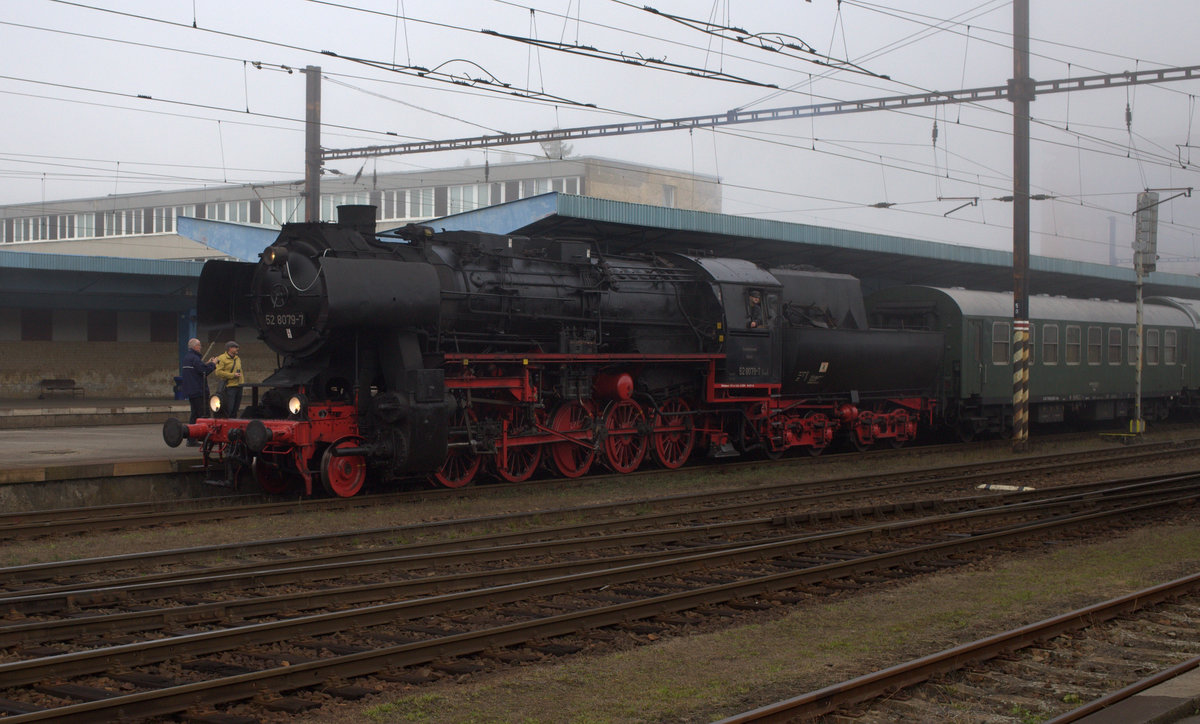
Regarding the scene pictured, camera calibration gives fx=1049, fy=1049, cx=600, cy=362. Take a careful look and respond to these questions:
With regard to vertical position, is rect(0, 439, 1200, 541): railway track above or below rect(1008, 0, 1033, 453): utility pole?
below

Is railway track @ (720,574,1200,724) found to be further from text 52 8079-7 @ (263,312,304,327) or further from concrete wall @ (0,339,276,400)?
concrete wall @ (0,339,276,400)

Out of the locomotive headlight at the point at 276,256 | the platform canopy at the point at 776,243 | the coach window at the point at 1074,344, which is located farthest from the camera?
the coach window at the point at 1074,344

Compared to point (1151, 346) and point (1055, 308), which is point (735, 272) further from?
point (1151, 346)

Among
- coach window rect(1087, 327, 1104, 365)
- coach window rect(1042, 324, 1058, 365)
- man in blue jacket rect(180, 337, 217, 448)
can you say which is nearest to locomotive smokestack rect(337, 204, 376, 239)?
man in blue jacket rect(180, 337, 217, 448)

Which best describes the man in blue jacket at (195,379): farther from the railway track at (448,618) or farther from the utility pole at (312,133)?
the railway track at (448,618)

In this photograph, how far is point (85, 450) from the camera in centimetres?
1566

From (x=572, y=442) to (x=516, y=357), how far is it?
2051 millimetres

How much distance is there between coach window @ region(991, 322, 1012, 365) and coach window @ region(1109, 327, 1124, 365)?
4376mm

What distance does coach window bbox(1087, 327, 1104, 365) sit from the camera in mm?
24656

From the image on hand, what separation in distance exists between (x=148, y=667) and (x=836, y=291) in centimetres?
1553

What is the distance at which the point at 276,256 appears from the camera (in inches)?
502

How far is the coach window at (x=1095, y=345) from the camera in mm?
24656

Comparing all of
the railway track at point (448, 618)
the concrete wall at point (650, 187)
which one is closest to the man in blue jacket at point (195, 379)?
the railway track at point (448, 618)

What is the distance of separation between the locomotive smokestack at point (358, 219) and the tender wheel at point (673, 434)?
5548 mm
